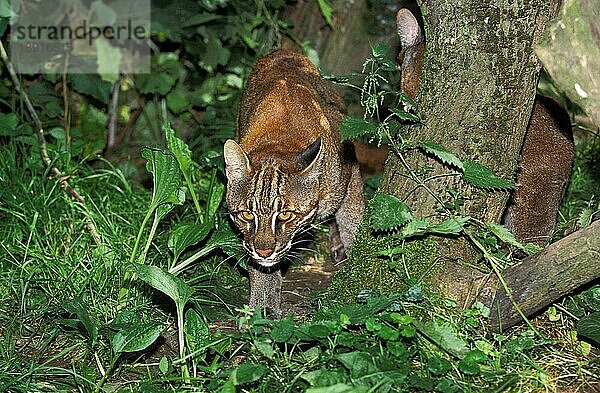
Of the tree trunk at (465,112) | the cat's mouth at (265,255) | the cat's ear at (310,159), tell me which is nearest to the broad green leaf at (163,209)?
the cat's mouth at (265,255)

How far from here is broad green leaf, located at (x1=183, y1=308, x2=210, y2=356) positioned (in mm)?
4363

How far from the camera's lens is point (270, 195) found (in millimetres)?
5156

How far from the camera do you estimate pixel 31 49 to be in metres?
8.36

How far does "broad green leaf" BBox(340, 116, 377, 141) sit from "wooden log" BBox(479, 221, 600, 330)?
104 cm

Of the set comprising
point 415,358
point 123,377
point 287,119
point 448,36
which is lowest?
point 123,377

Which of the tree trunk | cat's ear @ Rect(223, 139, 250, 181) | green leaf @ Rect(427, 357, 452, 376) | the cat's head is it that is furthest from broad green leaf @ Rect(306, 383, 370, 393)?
cat's ear @ Rect(223, 139, 250, 181)

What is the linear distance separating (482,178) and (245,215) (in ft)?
5.13

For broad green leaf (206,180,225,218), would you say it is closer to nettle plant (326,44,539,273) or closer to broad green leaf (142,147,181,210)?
broad green leaf (142,147,181,210)

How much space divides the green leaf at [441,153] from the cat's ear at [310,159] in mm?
917

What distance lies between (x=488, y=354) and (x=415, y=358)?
36 centimetres

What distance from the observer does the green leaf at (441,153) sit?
4293 millimetres

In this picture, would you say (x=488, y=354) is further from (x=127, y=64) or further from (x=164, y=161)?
(x=127, y=64)

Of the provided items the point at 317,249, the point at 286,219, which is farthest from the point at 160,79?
the point at 286,219

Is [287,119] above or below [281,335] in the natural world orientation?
above
